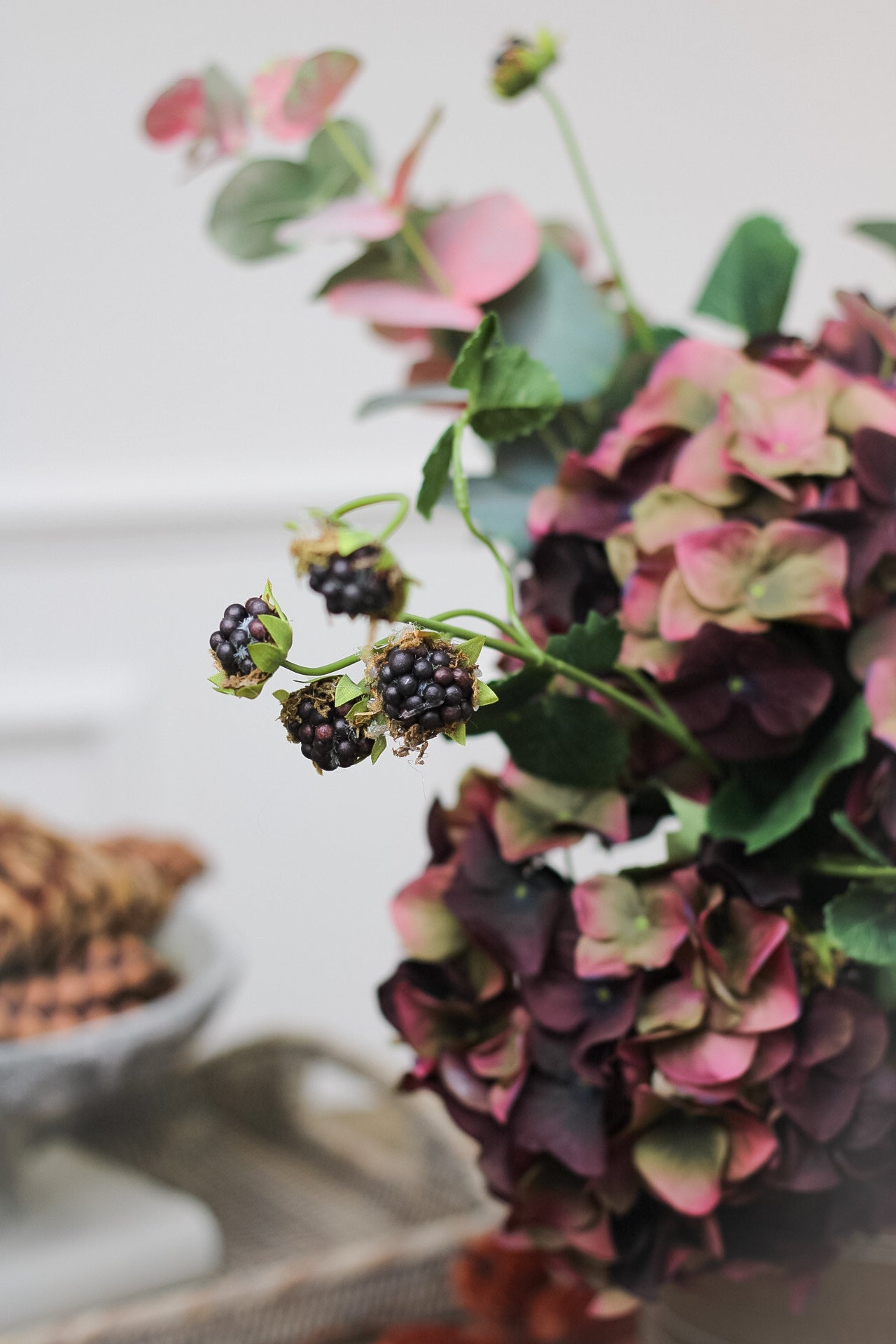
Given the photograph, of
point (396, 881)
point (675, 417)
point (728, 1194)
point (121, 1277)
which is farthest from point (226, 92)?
point (396, 881)

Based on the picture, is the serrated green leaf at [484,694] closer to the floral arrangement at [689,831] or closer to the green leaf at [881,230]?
the floral arrangement at [689,831]

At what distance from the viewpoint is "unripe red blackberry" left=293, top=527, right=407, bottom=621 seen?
0.12m

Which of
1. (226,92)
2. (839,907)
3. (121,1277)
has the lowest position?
(121,1277)

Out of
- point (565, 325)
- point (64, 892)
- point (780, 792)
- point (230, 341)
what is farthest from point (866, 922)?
point (230, 341)

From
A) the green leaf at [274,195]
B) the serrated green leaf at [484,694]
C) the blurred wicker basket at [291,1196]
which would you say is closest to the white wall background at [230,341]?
the blurred wicker basket at [291,1196]

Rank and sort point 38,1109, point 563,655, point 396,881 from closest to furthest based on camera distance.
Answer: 1. point 563,655
2. point 38,1109
3. point 396,881

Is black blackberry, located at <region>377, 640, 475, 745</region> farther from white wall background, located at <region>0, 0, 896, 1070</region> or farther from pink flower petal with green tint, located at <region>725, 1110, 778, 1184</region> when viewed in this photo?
white wall background, located at <region>0, 0, 896, 1070</region>

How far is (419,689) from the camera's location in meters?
0.12

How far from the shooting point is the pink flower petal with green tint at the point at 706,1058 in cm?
18

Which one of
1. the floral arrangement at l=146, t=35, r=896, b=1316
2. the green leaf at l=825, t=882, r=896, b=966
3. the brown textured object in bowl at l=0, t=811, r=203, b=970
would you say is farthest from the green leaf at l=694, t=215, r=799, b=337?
the brown textured object in bowl at l=0, t=811, r=203, b=970

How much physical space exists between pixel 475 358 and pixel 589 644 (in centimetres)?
4

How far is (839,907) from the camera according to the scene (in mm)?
176

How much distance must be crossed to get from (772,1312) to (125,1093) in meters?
0.22

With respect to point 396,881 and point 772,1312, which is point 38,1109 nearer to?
point 772,1312
